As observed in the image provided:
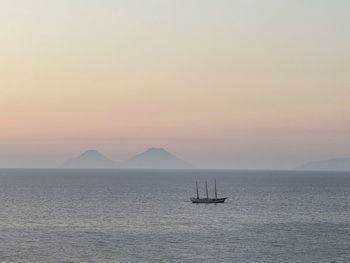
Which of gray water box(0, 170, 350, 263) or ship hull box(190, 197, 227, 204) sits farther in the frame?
ship hull box(190, 197, 227, 204)

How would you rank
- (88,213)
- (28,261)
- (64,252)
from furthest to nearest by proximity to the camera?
1. (88,213)
2. (64,252)
3. (28,261)

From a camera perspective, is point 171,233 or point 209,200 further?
Result: point 209,200

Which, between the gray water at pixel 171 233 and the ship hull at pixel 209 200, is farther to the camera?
the ship hull at pixel 209 200

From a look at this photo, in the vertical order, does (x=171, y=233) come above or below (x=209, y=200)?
below

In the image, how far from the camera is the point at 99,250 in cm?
8925

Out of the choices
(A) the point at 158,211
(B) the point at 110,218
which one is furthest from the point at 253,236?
(A) the point at 158,211

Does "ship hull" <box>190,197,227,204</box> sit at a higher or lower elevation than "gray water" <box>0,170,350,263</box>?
higher

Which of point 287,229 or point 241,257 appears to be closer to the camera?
point 241,257

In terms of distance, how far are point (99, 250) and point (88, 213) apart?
5948 centimetres

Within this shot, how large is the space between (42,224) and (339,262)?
211 ft

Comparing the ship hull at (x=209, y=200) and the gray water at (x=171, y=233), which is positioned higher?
the ship hull at (x=209, y=200)

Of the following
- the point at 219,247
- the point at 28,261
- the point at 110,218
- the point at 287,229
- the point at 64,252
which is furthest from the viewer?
the point at 110,218

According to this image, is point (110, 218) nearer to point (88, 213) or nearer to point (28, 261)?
point (88, 213)

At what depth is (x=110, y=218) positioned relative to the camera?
136000 mm
